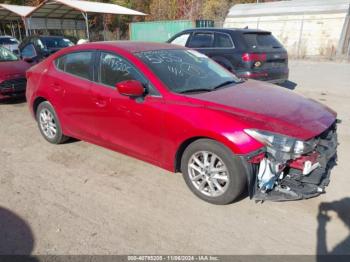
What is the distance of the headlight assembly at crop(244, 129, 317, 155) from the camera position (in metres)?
3.10

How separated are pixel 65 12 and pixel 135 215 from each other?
27269 millimetres

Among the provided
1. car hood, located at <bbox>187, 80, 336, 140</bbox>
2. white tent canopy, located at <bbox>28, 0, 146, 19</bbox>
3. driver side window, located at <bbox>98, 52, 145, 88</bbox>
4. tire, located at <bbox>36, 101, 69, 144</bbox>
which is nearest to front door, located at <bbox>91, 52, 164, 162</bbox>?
driver side window, located at <bbox>98, 52, 145, 88</bbox>

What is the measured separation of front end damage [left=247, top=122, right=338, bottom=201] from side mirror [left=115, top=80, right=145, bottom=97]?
1.38 metres

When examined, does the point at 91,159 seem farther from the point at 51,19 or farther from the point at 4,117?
the point at 51,19

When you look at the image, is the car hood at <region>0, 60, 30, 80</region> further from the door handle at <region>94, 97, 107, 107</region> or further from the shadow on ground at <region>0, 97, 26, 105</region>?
the door handle at <region>94, 97, 107, 107</region>

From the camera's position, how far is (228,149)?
3.22 metres

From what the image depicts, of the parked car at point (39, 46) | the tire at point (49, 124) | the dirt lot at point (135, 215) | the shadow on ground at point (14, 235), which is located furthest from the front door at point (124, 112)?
the parked car at point (39, 46)

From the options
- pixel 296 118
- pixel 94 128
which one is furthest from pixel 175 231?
pixel 94 128

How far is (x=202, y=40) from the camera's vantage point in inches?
345

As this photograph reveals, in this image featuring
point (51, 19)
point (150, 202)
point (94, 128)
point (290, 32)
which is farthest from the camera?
point (51, 19)

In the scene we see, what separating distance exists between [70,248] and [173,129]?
5.15ft

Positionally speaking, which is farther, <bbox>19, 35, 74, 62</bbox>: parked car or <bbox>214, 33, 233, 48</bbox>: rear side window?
<bbox>19, 35, 74, 62</bbox>: parked car

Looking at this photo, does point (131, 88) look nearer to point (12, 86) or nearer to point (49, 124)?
point (49, 124)

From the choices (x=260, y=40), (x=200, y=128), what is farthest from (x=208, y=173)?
(x=260, y=40)
